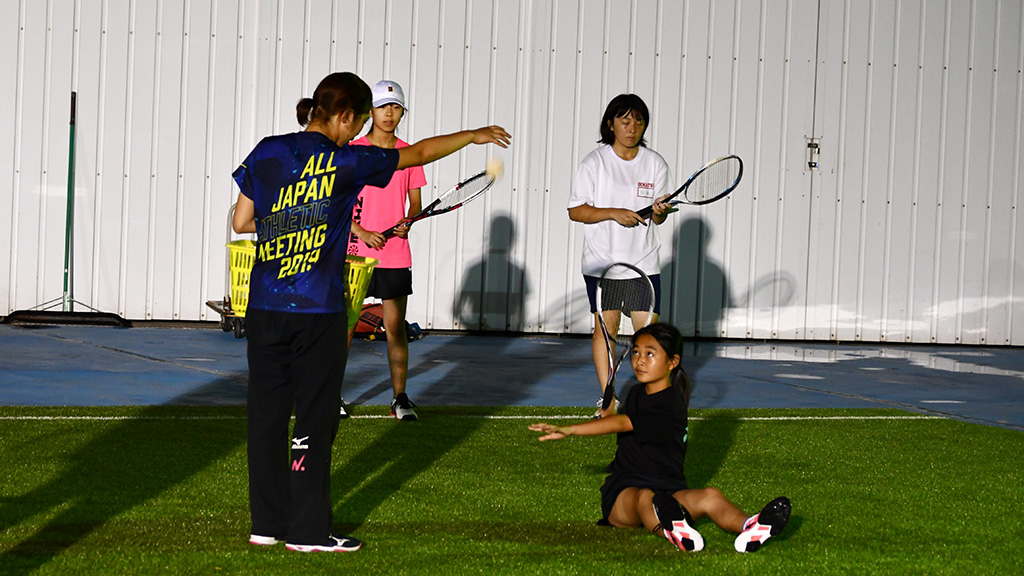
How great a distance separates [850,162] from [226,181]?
692 centimetres

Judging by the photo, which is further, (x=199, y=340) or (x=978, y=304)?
(x=978, y=304)

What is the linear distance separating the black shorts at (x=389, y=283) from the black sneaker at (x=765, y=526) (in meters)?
3.38

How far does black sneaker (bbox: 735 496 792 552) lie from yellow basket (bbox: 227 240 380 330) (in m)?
2.08

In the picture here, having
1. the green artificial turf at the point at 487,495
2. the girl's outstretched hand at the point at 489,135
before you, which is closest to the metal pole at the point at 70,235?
the green artificial turf at the point at 487,495

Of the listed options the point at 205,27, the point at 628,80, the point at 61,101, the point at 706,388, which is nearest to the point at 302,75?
the point at 205,27

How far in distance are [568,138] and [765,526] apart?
9.34 m

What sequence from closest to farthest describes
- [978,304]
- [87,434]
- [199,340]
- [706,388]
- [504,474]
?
[504,474] < [87,434] < [706,388] < [199,340] < [978,304]

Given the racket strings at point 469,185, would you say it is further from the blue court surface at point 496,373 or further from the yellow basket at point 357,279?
the blue court surface at point 496,373

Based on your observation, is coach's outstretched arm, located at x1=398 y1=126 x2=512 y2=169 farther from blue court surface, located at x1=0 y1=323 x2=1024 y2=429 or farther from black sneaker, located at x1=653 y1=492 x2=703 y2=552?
blue court surface, located at x1=0 y1=323 x2=1024 y2=429

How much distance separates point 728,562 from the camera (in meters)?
4.25

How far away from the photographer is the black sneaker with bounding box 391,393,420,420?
7348 mm

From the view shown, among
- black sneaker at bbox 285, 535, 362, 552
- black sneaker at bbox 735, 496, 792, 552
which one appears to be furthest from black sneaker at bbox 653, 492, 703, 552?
black sneaker at bbox 285, 535, 362, 552

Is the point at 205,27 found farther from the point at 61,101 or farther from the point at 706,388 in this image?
the point at 706,388

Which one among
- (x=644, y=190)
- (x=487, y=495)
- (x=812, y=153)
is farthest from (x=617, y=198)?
(x=812, y=153)
